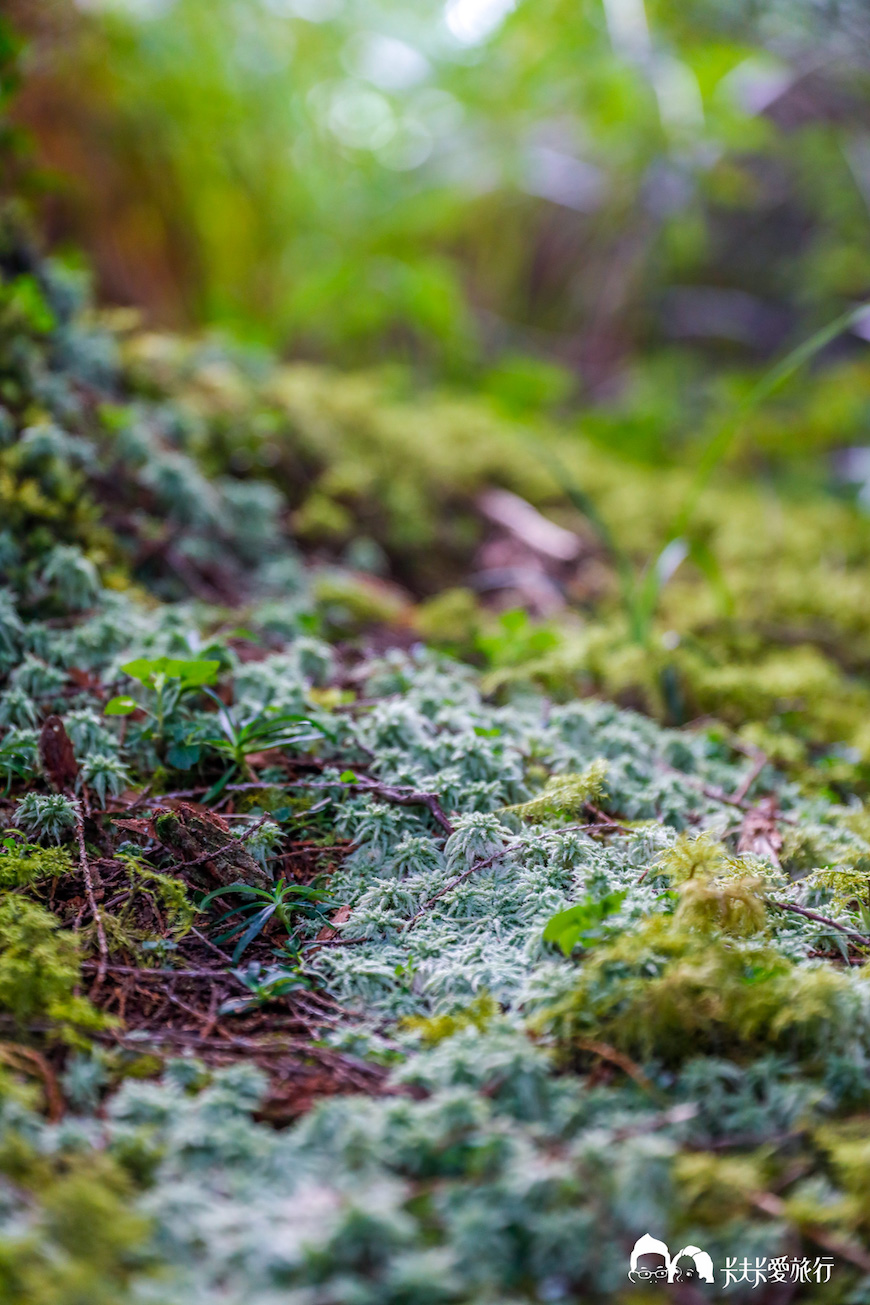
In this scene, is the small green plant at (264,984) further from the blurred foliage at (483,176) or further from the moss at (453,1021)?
the blurred foliage at (483,176)

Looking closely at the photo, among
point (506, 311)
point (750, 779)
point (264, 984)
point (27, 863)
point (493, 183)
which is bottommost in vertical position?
point (750, 779)

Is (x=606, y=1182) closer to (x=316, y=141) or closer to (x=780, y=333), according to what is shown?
(x=316, y=141)

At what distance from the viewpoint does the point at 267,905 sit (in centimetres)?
180

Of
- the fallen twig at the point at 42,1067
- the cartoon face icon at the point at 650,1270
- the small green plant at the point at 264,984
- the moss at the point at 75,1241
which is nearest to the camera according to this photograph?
the moss at the point at 75,1241

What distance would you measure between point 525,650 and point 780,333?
5376mm

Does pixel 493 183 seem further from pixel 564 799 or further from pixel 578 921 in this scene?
pixel 578 921

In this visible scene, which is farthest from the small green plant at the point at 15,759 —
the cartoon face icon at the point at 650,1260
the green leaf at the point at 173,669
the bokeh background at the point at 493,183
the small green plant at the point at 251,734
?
the bokeh background at the point at 493,183

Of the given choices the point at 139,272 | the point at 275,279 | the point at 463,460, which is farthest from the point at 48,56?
the point at 463,460

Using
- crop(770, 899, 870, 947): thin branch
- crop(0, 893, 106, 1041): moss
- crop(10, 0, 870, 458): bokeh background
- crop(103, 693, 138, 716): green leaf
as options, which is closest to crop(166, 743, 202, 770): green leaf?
crop(103, 693, 138, 716): green leaf

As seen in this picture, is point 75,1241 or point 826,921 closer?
point 75,1241

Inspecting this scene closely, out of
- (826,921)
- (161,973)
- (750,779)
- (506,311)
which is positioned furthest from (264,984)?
(506,311)

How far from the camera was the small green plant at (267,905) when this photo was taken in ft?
5.74

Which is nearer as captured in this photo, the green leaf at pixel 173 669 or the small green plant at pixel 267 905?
the small green plant at pixel 267 905

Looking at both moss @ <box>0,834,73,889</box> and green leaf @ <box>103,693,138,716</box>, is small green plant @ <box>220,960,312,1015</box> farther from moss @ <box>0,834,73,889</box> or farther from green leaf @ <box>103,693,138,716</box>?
green leaf @ <box>103,693,138,716</box>
